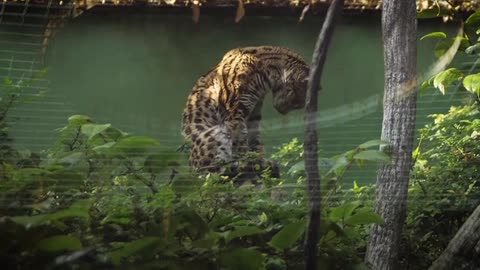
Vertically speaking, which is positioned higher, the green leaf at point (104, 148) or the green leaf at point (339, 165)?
the green leaf at point (104, 148)

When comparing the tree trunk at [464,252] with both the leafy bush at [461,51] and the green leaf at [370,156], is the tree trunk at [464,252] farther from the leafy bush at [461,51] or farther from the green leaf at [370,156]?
the leafy bush at [461,51]

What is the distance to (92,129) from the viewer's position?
2.59 m

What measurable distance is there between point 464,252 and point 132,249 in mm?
1175

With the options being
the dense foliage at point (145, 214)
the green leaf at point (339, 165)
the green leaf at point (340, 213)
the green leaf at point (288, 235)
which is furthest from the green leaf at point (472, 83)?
the green leaf at point (288, 235)

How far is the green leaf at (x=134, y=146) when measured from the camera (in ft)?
7.90

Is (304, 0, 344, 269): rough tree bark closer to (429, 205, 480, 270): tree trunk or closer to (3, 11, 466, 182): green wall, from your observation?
(3, 11, 466, 182): green wall

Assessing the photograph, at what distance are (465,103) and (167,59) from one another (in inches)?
63.8

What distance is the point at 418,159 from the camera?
3.51m

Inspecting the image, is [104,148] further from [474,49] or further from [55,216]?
[474,49]

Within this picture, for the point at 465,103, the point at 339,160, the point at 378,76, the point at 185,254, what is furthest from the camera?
the point at 378,76

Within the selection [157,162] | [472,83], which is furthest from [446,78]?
[157,162]

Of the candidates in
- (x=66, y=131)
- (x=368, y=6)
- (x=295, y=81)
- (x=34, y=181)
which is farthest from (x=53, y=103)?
(x=368, y=6)

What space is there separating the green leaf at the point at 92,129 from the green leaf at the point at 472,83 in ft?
5.44

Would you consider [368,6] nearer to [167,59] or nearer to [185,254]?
[167,59]
